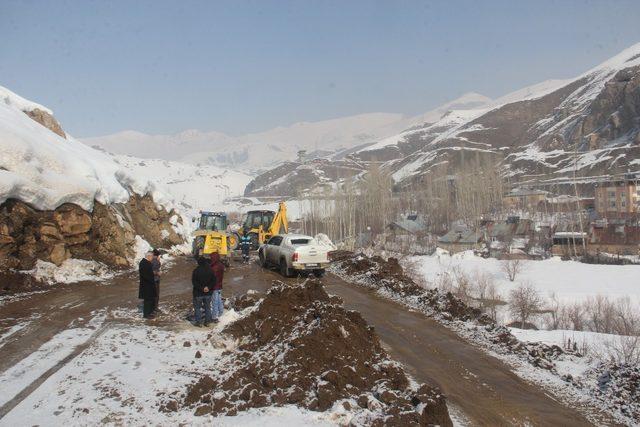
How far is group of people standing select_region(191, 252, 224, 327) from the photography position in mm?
10539

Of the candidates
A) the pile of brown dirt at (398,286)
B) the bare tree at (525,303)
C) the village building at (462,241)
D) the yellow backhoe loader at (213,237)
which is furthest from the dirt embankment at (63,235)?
the village building at (462,241)

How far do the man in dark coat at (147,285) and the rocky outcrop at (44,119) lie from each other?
2582 cm

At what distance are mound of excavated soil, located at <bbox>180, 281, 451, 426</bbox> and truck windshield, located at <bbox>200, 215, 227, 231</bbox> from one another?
1576 cm

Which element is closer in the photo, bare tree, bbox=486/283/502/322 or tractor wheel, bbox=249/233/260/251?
tractor wheel, bbox=249/233/260/251

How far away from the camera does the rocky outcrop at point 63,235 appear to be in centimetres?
1616

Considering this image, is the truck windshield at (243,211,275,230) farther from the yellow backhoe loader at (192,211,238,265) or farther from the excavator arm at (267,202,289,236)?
the yellow backhoe loader at (192,211,238,265)

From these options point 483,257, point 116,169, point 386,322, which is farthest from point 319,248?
point 483,257

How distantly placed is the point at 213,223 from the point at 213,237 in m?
2.65

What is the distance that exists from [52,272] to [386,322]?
41.8 ft

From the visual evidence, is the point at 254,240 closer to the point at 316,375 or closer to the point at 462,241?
the point at 316,375

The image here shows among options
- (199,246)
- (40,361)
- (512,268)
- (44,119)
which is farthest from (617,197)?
(40,361)

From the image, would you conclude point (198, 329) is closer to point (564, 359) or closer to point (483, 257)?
point (564, 359)

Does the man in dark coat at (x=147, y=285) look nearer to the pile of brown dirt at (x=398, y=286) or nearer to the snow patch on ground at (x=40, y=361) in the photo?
the snow patch on ground at (x=40, y=361)

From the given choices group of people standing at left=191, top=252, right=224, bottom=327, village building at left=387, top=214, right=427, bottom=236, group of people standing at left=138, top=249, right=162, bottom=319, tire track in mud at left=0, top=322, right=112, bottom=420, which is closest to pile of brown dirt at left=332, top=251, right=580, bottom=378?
group of people standing at left=191, top=252, right=224, bottom=327
